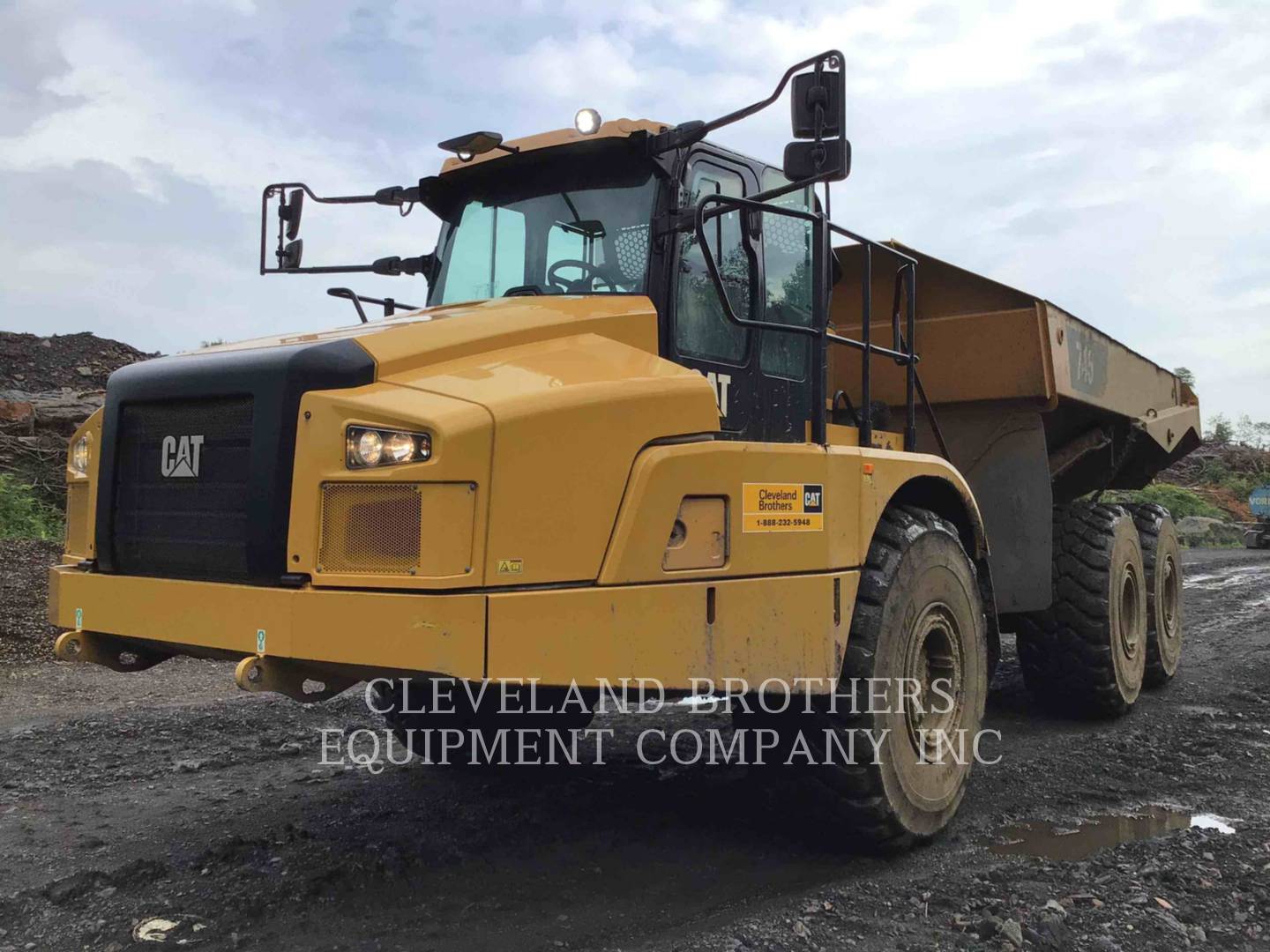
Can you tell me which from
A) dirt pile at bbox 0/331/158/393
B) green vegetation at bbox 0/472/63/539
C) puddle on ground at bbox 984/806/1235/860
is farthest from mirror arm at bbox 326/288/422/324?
dirt pile at bbox 0/331/158/393

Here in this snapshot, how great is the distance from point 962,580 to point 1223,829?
4.39ft

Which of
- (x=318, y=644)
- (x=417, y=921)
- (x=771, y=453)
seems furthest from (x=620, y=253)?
(x=417, y=921)

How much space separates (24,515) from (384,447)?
10546 millimetres

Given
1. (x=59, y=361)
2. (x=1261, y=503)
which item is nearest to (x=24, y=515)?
(x=59, y=361)

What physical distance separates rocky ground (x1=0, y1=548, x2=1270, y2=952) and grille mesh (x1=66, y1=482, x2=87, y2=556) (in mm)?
1075

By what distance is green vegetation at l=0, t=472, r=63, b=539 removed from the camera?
11805 mm

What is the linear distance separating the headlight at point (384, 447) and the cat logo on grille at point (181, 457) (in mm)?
689

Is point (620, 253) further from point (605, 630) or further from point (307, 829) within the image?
point (307, 829)

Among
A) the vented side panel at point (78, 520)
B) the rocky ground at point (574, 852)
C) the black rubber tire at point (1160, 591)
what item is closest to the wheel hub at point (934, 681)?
the rocky ground at point (574, 852)

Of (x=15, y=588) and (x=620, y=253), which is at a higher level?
(x=620, y=253)

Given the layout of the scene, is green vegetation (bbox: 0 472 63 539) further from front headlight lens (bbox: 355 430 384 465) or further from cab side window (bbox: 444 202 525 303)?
front headlight lens (bbox: 355 430 384 465)

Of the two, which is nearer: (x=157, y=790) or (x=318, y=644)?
(x=318, y=644)

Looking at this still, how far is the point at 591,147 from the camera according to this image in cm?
431

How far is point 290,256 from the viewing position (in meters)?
4.95
